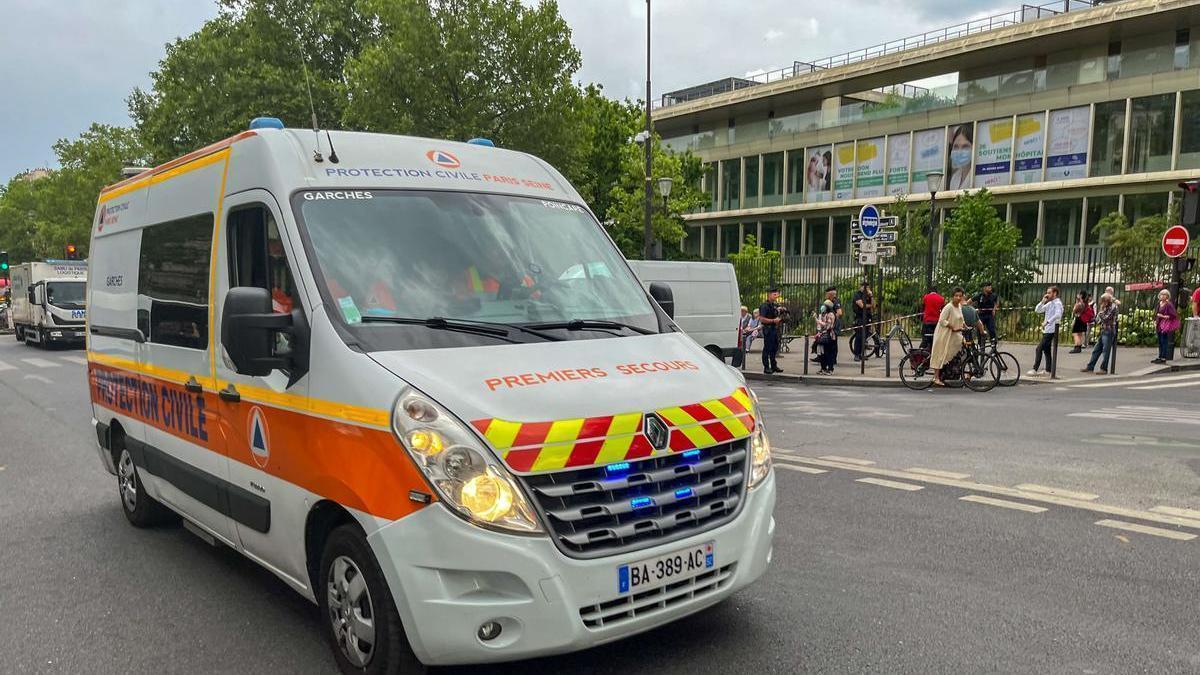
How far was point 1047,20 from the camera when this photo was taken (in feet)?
106

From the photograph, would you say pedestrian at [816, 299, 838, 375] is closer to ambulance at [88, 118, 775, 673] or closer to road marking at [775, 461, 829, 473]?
Answer: road marking at [775, 461, 829, 473]

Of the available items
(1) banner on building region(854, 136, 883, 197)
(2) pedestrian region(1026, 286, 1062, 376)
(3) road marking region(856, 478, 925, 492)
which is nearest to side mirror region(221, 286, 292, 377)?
(3) road marking region(856, 478, 925, 492)

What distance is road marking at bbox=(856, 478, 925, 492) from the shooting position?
6.54 meters

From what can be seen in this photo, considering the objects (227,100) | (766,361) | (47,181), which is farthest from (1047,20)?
(47,181)

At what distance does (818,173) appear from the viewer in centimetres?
4097

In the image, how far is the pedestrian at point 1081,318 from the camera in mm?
19375

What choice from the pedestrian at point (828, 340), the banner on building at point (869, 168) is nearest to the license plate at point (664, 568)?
the pedestrian at point (828, 340)

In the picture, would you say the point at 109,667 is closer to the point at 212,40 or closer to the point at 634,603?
the point at 634,603

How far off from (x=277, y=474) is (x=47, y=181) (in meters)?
71.4

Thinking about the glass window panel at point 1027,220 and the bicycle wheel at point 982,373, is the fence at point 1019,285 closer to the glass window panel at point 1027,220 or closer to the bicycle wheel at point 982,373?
the glass window panel at point 1027,220

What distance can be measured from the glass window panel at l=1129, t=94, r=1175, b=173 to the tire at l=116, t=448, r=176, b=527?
35008 millimetres

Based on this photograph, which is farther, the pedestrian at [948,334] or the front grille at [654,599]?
the pedestrian at [948,334]

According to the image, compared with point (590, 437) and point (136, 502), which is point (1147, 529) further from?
point (136, 502)

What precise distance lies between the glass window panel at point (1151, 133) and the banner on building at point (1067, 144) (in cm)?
160
